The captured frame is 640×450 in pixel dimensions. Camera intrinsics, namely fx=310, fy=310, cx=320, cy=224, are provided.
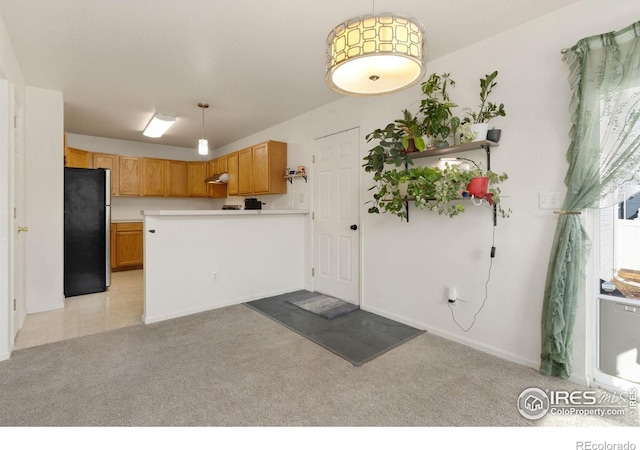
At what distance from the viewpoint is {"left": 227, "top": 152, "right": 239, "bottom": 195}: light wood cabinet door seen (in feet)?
17.6

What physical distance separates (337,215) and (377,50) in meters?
2.64

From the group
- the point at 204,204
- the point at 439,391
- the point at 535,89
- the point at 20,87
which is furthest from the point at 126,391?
the point at 204,204

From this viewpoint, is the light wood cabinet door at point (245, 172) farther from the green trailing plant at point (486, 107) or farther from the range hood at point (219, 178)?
the green trailing plant at point (486, 107)

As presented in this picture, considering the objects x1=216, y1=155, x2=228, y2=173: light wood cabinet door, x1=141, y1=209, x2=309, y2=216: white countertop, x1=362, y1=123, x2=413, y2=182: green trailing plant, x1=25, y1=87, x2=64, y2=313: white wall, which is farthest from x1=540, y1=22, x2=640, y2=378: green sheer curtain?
x1=216, y1=155, x2=228, y2=173: light wood cabinet door

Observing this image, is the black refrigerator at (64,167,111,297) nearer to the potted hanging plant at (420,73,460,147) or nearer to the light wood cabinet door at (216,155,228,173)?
the light wood cabinet door at (216,155,228,173)

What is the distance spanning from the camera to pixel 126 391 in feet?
6.18

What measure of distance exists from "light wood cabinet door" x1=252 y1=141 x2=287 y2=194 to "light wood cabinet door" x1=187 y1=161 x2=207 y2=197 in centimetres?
230

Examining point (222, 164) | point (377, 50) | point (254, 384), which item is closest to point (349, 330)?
point (254, 384)

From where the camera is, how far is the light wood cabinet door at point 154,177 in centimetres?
591

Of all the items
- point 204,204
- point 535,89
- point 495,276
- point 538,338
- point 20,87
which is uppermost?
point 20,87

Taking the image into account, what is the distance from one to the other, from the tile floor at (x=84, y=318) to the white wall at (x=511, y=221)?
2.87m

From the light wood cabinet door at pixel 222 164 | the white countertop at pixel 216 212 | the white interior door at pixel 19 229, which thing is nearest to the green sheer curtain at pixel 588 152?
the white countertop at pixel 216 212

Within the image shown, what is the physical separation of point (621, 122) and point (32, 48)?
431 centimetres
